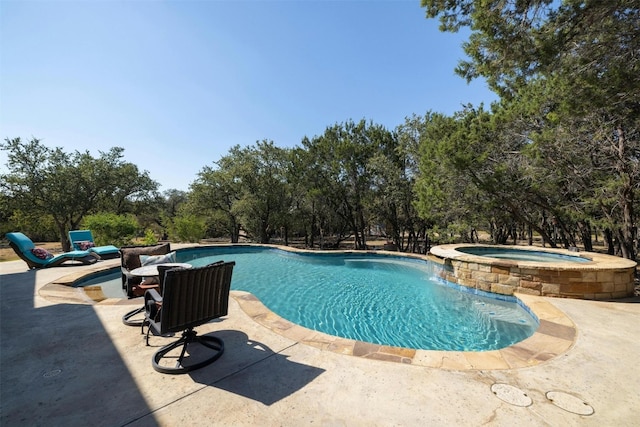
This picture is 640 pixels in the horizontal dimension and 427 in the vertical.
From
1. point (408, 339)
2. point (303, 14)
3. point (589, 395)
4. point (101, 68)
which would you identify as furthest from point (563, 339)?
point (101, 68)

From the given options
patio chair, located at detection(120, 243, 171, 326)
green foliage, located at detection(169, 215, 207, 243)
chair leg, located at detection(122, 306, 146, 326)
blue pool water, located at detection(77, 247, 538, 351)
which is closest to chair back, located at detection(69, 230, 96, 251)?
blue pool water, located at detection(77, 247, 538, 351)

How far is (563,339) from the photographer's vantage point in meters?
3.49

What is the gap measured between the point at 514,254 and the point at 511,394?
Answer: 966cm

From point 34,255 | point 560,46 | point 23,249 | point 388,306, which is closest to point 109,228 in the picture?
point 34,255

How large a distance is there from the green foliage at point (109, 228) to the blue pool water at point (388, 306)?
733cm

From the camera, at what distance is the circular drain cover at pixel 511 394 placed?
2.24 meters

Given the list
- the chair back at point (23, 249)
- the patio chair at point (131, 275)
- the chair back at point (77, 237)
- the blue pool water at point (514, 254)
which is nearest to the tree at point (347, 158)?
the blue pool water at point (514, 254)

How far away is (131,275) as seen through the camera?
4.59 metres

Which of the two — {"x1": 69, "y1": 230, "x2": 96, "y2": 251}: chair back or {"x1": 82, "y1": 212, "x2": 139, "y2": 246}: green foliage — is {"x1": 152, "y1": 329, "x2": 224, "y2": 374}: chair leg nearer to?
{"x1": 69, "y1": 230, "x2": 96, "y2": 251}: chair back

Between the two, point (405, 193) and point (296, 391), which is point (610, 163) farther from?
point (296, 391)

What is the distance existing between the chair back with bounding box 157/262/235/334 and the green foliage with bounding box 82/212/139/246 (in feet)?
48.1

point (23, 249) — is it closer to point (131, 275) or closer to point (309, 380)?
point (131, 275)

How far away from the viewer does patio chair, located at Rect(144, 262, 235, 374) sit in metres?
2.56

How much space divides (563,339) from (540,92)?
9.29 metres
